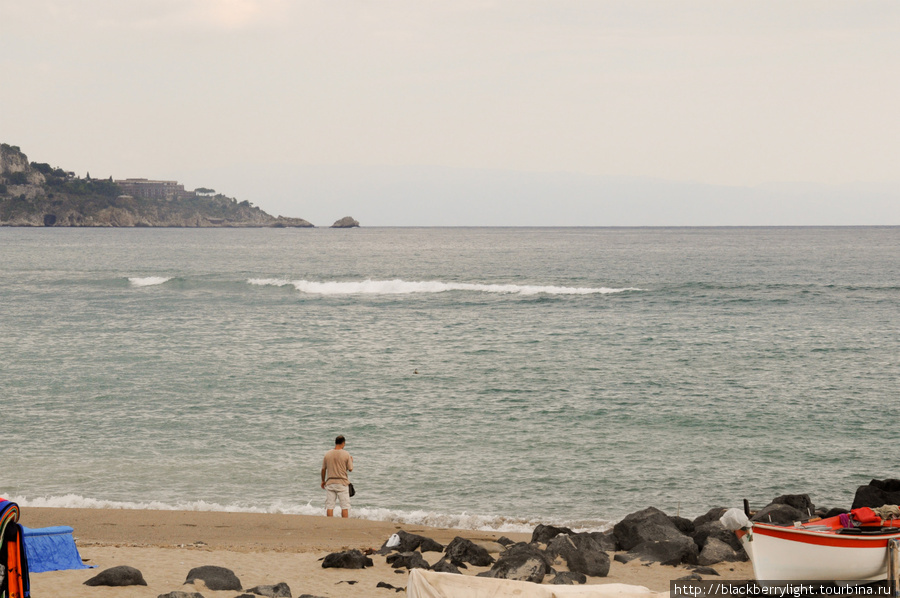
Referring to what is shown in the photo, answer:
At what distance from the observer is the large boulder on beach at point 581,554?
34.1ft

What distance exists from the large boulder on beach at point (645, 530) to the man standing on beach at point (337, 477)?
15.2 ft

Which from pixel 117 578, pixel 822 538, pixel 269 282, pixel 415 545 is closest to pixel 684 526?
pixel 822 538

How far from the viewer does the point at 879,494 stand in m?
11.7

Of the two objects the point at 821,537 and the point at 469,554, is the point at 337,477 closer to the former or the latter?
the point at 469,554

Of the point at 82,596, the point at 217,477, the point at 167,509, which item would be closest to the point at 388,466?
the point at 217,477

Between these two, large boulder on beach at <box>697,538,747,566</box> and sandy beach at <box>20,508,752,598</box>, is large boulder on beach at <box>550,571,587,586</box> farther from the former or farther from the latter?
large boulder on beach at <box>697,538,747,566</box>

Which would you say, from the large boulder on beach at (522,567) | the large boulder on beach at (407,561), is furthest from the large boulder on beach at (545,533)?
the large boulder on beach at (407,561)

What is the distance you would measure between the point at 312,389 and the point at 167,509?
1019 cm

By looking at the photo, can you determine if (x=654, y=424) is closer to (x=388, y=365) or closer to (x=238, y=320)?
(x=388, y=365)

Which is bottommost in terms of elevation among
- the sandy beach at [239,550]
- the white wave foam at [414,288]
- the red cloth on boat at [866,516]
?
the sandy beach at [239,550]

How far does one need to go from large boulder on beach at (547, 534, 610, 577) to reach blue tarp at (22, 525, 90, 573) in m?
6.26

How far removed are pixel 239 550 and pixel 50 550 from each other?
269cm

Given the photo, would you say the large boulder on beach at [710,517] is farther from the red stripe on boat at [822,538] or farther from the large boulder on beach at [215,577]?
the large boulder on beach at [215,577]

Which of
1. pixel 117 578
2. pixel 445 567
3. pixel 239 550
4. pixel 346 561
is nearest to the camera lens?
pixel 117 578
